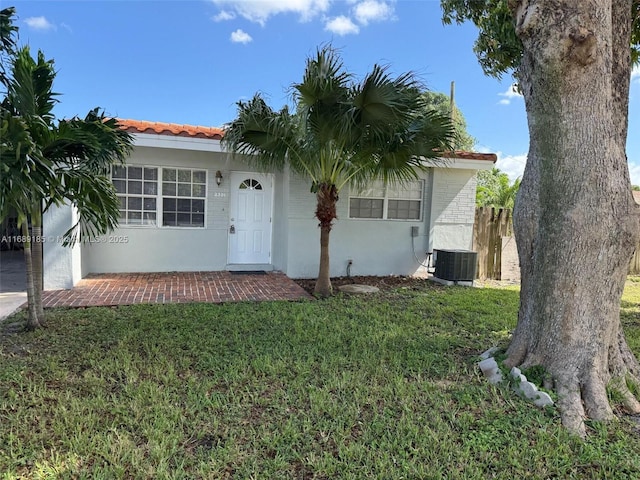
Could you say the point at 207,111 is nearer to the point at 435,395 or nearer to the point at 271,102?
the point at 271,102

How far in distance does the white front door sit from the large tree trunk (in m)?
7.19

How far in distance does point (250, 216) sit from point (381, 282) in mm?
3680

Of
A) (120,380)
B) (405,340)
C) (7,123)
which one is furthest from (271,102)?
(120,380)

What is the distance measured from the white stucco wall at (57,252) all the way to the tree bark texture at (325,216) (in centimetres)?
468

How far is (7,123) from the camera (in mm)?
3797

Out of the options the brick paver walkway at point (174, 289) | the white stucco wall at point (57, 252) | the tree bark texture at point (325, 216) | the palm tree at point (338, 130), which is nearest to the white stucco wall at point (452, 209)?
the palm tree at point (338, 130)

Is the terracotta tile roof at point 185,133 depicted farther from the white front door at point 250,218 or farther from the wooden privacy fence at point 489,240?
the wooden privacy fence at point 489,240

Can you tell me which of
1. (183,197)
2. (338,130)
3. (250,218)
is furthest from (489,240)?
(183,197)

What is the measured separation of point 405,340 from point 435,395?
1.57 metres

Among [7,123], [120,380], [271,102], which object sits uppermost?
[271,102]

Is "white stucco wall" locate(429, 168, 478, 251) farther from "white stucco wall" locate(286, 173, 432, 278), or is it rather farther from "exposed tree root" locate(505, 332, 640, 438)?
"exposed tree root" locate(505, 332, 640, 438)

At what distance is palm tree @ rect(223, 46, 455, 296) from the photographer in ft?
19.8

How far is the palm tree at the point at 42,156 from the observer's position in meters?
3.82

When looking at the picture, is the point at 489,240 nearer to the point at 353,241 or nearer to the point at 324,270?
the point at 353,241
